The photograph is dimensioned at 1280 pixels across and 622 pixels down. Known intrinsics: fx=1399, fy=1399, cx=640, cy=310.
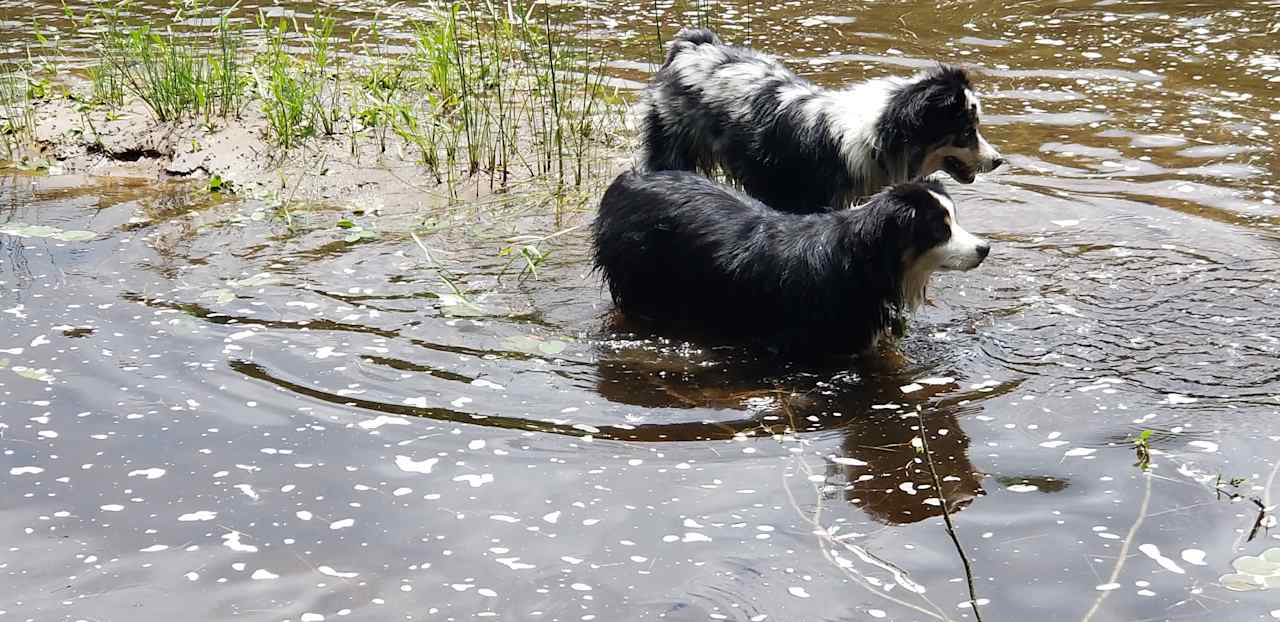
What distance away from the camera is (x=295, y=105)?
819cm

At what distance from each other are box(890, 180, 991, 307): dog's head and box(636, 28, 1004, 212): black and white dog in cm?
83

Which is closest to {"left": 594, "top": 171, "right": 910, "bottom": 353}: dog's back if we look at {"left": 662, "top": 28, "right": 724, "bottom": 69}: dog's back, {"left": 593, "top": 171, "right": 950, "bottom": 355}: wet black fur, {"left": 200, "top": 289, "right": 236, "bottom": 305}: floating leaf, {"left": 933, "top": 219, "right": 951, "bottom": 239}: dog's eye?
{"left": 593, "top": 171, "right": 950, "bottom": 355}: wet black fur

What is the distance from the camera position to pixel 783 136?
6465 millimetres

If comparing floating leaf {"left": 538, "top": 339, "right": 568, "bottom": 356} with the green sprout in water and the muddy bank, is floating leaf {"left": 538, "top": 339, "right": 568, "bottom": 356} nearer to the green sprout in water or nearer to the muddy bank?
the muddy bank

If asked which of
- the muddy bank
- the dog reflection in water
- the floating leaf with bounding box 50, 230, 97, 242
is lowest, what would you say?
the dog reflection in water

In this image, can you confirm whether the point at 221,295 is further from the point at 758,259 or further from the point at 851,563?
the point at 851,563

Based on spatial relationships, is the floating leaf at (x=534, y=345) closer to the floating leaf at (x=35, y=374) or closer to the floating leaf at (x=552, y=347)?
the floating leaf at (x=552, y=347)

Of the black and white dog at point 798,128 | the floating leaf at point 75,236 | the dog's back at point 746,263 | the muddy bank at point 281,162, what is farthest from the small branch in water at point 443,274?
the floating leaf at point 75,236

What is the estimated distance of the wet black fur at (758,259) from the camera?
5316 millimetres

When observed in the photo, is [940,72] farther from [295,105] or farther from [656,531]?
[295,105]

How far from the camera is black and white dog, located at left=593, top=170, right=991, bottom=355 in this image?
532cm

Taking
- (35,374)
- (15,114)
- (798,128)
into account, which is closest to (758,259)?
(798,128)

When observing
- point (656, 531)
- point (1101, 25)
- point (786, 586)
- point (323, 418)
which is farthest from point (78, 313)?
point (1101, 25)

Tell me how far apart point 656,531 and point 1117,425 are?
5.55ft
